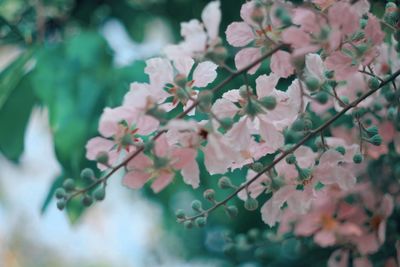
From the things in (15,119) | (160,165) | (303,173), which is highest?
(160,165)

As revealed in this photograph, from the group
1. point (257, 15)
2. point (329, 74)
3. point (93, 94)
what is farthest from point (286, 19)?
point (93, 94)

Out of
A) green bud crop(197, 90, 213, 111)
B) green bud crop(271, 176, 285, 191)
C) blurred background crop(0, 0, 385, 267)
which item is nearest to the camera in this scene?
green bud crop(197, 90, 213, 111)

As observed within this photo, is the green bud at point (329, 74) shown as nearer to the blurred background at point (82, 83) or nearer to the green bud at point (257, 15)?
the green bud at point (257, 15)

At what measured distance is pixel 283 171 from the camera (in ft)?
2.02

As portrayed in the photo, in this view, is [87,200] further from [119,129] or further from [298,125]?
[298,125]

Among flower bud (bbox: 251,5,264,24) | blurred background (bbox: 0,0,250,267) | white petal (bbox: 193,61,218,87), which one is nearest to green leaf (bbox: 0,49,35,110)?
blurred background (bbox: 0,0,250,267)

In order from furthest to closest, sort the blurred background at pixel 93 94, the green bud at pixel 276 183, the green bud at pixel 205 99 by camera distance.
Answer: the blurred background at pixel 93 94 → the green bud at pixel 276 183 → the green bud at pixel 205 99

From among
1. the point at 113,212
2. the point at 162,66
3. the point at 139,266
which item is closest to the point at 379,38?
the point at 162,66

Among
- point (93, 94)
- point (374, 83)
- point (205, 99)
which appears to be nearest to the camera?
point (205, 99)

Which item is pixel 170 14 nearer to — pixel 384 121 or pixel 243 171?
pixel 243 171

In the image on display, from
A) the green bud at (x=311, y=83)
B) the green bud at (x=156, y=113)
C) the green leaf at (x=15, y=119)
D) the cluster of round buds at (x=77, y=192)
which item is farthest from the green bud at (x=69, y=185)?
the green leaf at (x=15, y=119)

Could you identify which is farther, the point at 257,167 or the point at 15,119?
the point at 15,119

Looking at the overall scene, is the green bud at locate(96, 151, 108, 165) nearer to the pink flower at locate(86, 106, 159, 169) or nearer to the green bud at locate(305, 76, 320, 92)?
the pink flower at locate(86, 106, 159, 169)

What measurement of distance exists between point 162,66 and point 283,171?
16cm
